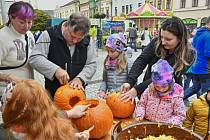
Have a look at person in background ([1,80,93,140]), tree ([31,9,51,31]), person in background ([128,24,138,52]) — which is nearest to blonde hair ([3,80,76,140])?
person in background ([1,80,93,140])

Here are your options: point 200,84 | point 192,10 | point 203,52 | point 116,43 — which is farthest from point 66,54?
point 192,10

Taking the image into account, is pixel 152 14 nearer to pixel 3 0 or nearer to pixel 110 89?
pixel 3 0

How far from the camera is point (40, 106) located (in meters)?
1.12

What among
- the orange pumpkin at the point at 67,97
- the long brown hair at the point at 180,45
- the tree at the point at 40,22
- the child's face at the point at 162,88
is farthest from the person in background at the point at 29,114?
the tree at the point at 40,22

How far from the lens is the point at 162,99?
1.81m

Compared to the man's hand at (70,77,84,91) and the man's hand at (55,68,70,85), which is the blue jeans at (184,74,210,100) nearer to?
the man's hand at (70,77,84,91)

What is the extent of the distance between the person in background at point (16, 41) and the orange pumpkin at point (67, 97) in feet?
1.62

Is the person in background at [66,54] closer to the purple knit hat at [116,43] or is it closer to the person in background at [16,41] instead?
the person in background at [16,41]

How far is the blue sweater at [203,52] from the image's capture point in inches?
148

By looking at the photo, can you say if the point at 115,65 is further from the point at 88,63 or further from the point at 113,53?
the point at 88,63

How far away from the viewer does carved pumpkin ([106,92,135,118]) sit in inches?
78.1

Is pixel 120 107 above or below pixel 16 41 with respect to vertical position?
below

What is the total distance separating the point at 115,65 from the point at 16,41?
0.89 metres

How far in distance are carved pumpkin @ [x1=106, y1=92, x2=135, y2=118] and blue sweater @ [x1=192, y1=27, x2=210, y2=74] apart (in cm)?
207
